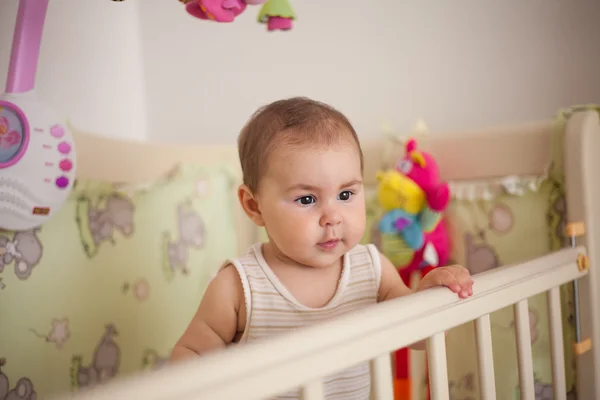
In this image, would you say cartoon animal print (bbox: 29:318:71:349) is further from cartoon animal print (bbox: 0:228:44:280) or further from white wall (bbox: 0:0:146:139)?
white wall (bbox: 0:0:146:139)

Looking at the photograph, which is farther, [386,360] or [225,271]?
[225,271]

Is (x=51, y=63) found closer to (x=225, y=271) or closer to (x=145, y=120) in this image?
(x=145, y=120)

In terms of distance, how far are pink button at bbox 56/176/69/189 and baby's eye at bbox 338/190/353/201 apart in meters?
0.46

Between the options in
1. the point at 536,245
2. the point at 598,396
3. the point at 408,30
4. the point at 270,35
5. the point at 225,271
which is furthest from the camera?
the point at 270,35

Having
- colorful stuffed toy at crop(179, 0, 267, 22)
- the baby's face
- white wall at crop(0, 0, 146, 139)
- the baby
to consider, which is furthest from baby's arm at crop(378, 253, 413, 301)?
white wall at crop(0, 0, 146, 139)

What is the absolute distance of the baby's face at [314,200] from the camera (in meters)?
0.75

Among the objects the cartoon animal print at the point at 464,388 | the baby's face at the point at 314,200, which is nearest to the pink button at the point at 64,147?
the baby's face at the point at 314,200

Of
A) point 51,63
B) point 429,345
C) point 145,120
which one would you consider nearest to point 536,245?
point 429,345

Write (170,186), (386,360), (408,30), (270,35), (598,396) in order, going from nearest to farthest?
(386,360)
(598,396)
(170,186)
(408,30)
(270,35)

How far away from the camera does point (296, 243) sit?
0.77 meters

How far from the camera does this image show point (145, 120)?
177 centimetres

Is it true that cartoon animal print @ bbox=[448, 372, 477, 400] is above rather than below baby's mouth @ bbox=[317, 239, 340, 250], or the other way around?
below

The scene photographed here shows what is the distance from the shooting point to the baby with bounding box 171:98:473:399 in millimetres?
758

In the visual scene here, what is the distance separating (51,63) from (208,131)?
0.55 m
